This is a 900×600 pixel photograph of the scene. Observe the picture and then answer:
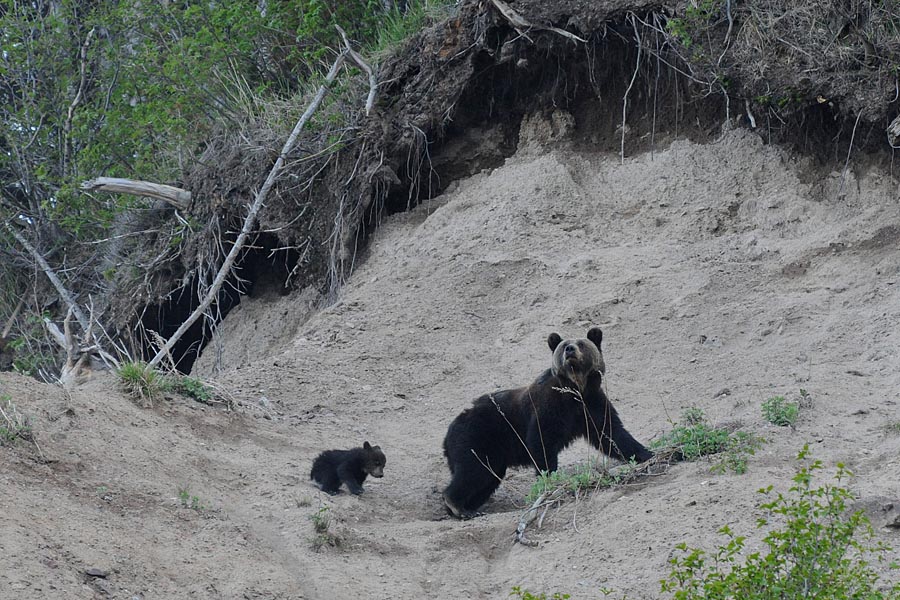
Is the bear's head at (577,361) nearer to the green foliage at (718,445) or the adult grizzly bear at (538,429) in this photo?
the adult grizzly bear at (538,429)

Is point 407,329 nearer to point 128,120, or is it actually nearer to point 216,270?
point 216,270

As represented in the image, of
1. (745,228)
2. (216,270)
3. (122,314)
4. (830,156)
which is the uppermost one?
(830,156)

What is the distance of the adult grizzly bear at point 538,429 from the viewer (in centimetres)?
855

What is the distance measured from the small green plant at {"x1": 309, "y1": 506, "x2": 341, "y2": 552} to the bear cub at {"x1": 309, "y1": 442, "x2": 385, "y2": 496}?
1240mm

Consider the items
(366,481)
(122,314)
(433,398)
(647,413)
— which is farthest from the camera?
(122,314)

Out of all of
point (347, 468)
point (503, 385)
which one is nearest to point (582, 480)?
point (347, 468)

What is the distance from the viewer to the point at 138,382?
9.36m

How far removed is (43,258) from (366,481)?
10244 millimetres

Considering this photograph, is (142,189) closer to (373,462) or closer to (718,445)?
(373,462)

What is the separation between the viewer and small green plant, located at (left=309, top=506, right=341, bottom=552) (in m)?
7.07

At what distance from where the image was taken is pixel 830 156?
40.4 feet

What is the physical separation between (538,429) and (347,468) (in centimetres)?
151

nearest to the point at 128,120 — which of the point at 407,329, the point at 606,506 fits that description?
the point at 407,329

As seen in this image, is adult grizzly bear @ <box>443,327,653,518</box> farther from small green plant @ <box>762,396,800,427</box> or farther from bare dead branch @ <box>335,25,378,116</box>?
bare dead branch @ <box>335,25,378,116</box>
